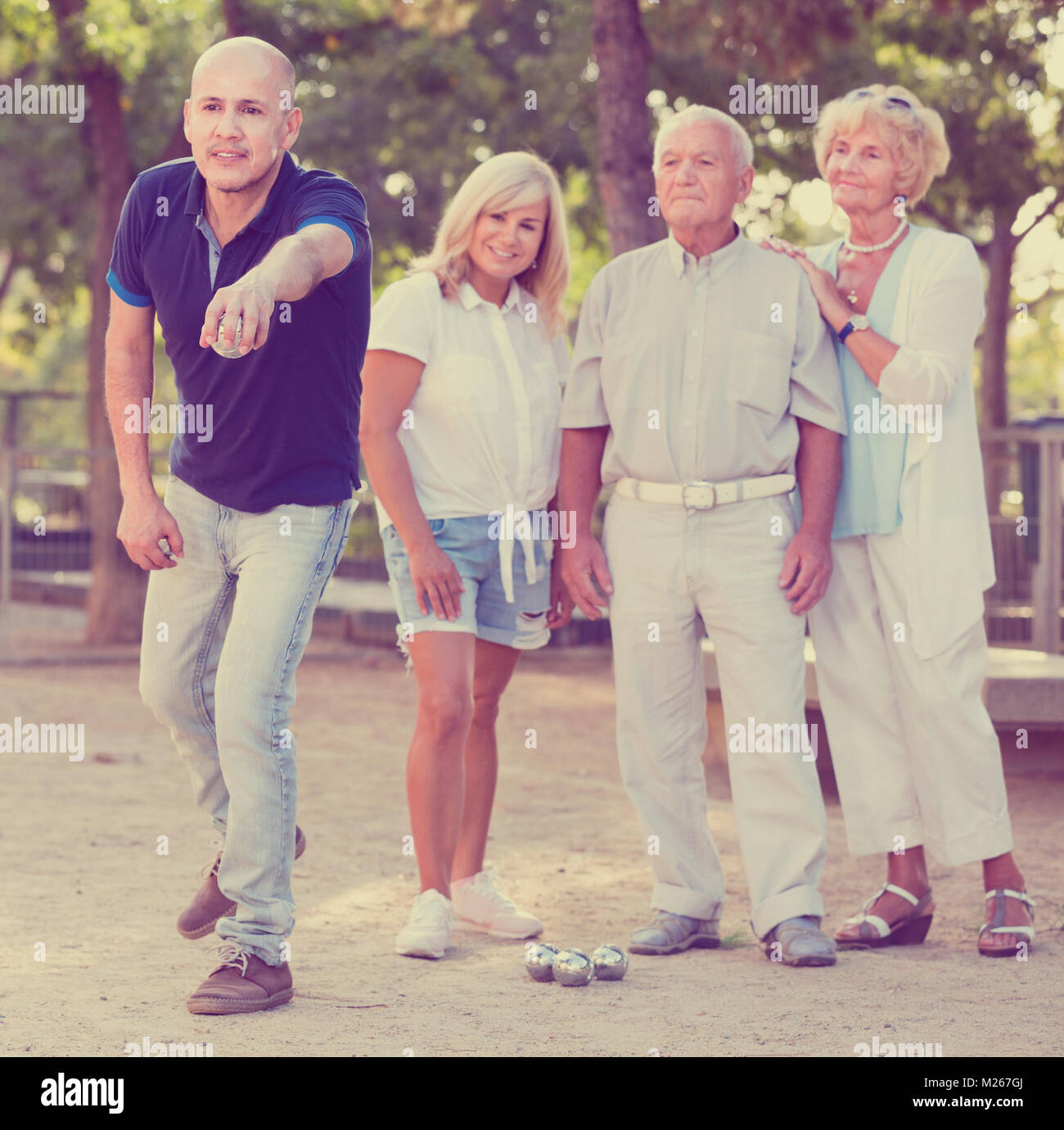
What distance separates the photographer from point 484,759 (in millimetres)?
5184

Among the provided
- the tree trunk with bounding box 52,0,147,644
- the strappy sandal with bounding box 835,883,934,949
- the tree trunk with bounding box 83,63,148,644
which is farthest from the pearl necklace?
the tree trunk with bounding box 83,63,148,644

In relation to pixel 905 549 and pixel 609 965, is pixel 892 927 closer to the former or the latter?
pixel 609 965

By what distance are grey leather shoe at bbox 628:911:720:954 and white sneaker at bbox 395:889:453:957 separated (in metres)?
0.53

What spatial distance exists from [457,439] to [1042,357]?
52.6m

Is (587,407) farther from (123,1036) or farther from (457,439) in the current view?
(123,1036)

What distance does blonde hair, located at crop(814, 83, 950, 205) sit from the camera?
486 cm

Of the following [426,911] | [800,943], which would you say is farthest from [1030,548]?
[426,911]

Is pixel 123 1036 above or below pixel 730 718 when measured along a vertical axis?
below

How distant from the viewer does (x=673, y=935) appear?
481cm

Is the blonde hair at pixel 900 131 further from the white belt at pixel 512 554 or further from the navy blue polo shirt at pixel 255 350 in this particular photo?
the navy blue polo shirt at pixel 255 350

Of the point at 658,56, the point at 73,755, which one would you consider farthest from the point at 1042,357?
the point at 73,755

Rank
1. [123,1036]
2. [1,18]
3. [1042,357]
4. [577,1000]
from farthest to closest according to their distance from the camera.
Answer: [1042,357], [1,18], [577,1000], [123,1036]

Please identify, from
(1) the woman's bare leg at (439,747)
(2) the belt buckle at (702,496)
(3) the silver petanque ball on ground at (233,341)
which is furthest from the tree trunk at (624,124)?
(3) the silver petanque ball on ground at (233,341)

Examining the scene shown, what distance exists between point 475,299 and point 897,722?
1717mm
